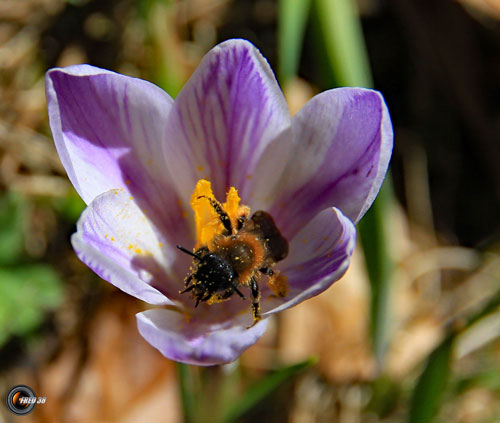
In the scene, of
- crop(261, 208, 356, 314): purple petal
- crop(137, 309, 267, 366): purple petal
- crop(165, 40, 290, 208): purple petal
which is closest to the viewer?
crop(137, 309, 267, 366): purple petal

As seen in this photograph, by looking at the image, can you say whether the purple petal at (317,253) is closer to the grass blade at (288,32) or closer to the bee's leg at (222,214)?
the bee's leg at (222,214)

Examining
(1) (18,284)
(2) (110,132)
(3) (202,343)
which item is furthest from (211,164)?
(1) (18,284)

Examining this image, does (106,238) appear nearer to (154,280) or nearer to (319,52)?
(154,280)

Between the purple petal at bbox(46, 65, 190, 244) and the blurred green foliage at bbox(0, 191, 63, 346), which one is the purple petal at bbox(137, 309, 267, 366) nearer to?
the purple petal at bbox(46, 65, 190, 244)

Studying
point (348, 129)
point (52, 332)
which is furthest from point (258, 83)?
point (52, 332)

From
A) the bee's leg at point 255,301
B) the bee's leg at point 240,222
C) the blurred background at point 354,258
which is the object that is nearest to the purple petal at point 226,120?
the bee's leg at point 240,222

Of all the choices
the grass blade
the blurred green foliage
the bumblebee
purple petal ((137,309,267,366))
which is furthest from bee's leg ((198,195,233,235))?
the blurred green foliage
